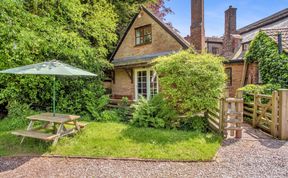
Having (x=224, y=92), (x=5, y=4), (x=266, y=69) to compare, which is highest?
(x=5, y=4)

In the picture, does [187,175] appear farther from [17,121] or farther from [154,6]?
[154,6]

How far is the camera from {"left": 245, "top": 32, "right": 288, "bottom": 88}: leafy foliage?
36.3ft

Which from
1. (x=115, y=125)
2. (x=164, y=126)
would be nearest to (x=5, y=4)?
(x=115, y=125)

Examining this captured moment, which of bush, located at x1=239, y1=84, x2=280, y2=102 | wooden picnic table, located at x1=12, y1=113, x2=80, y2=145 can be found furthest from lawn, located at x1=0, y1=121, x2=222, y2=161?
bush, located at x1=239, y1=84, x2=280, y2=102

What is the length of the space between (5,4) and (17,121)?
432 cm

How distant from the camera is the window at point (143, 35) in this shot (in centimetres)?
1373

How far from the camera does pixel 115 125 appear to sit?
8578 mm

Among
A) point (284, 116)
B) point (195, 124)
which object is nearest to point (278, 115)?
point (284, 116)

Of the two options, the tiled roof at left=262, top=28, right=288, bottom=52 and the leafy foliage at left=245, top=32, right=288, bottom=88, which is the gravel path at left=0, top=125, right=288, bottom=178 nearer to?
the leafy foliage at left=245, top=32, right=288, bottom=88

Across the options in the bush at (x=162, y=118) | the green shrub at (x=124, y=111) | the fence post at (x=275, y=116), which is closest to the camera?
the fence post at (x=275, y=116)

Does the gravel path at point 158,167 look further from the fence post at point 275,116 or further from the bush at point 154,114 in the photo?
the bush at point 154,114

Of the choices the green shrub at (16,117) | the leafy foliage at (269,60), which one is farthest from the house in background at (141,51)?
the green shrub at (16,117)

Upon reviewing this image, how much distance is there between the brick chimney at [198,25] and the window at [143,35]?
251 cm

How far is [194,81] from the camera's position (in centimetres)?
805
